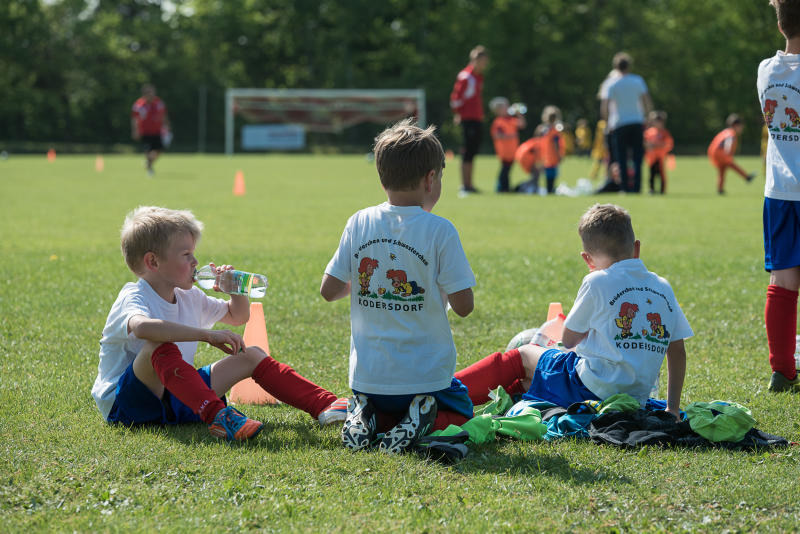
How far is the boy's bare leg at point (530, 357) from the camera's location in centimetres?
442

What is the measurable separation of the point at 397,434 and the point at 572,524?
95 cm

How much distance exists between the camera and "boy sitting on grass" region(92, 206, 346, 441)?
152 inches

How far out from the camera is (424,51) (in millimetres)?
56094

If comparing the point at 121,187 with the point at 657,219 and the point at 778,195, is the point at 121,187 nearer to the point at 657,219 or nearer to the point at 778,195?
the point at 657,219

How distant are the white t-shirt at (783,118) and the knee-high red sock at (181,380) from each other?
2998mm

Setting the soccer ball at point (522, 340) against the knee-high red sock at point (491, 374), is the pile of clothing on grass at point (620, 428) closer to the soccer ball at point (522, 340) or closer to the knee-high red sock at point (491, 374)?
the knee-high red sock at point (491, 374)

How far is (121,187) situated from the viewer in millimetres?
19578

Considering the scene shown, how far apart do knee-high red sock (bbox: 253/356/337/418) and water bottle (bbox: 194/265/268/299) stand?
327 millimetres

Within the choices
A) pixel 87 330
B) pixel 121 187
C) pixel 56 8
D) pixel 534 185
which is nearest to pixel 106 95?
pixel 56 8

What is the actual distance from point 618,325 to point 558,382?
442mm

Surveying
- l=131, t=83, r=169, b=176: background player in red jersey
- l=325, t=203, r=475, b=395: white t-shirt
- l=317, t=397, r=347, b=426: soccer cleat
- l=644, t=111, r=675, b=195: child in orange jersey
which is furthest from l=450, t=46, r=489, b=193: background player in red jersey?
l=325, t=203, r=475, b=395: white t-shirt

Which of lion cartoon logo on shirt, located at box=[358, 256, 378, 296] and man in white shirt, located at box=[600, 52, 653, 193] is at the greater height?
man in white shirt, located at box=[600, 52, 653, 193]

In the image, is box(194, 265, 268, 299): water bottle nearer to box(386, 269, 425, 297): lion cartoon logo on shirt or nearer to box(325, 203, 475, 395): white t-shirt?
box(325, 203, 475, 395): white t-shirt

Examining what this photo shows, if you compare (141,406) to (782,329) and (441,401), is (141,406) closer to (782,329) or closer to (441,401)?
(441,401)
